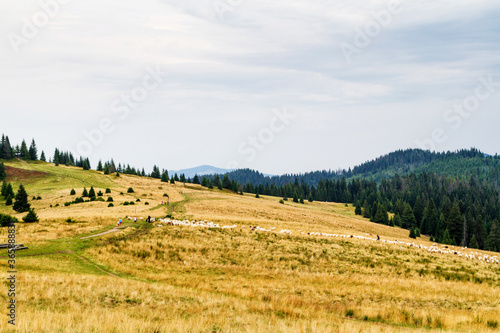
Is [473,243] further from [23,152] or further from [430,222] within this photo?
[23,152]

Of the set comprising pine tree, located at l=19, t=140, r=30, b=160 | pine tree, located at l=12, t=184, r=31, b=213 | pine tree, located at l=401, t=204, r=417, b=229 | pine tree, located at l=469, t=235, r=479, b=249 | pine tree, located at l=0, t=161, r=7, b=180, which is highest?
pine tree, located at l=19, t=140, r=30, b=160

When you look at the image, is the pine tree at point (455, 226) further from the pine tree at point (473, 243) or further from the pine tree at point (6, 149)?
the pine tree at point (6, 149)

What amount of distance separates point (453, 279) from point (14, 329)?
34372 millimetres

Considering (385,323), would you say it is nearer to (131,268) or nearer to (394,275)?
(394,275)

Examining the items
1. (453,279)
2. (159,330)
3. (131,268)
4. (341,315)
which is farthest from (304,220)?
(159,330)

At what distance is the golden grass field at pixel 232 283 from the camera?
12961 millimetres

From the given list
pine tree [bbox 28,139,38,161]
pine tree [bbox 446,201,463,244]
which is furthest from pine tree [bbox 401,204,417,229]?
pine tree [bbox 28,139,38,161]

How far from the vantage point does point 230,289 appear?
20969 mm

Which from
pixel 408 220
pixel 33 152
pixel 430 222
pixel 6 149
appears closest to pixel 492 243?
pixel 430 222

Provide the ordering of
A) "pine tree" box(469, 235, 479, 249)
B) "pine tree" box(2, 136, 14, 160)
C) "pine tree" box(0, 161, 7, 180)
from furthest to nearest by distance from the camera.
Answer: "pine tree" box(2, 136, 14, 160) < "pine tree" box(0, 161, 7, 180) < "pine tree" box(469, 235, 479, 249)

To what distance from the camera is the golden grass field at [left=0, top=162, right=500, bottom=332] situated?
12961mm

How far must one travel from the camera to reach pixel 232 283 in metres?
23.1

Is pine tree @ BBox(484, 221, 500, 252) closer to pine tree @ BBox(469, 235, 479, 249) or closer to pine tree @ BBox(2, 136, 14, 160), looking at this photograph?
pine tree @ BBox(469, 235, 479, 249)

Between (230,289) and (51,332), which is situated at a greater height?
(51,332)
